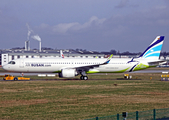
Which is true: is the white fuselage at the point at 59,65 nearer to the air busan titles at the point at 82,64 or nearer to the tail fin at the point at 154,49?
the air busan titles at the point at 82,64

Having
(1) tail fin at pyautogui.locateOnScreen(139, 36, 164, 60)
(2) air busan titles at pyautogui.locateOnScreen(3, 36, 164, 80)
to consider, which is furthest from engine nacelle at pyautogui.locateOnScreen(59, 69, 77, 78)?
(1) tail fin at pyautogui.locateOnScreen(139, 36, 164, 60)

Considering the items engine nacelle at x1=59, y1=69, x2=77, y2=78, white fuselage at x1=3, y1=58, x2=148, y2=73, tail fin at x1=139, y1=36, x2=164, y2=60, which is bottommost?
engine nacelle at x1=59, y1=69, x2=77, y2=78

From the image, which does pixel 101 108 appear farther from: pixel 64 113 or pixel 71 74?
pixel 71 74

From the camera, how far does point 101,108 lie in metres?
21.2

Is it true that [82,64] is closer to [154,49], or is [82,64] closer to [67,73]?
[67,73]

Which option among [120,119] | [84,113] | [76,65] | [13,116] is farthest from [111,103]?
[76,65]

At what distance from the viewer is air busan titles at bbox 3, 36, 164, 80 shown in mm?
48188

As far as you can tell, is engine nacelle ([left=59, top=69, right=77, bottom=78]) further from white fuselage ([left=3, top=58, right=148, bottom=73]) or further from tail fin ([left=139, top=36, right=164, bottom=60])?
tail fin ([left=139, top=36, right=164, bottom=60])

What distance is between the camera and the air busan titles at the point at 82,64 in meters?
48.2

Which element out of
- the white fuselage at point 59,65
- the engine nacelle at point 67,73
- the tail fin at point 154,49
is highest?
the tail fin at point 154,49

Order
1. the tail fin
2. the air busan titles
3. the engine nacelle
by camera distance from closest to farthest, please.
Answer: the engine nacelle < the air busan titles < the tail fin

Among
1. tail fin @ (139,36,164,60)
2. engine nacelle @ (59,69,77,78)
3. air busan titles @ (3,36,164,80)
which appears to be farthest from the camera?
tail fin @ (139,36,164,60)

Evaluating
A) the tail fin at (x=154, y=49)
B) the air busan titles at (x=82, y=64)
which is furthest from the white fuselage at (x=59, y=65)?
the tail fin at (x=154, y=49)

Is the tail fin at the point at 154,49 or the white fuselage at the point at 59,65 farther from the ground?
the tail fin at the point at 154,49
